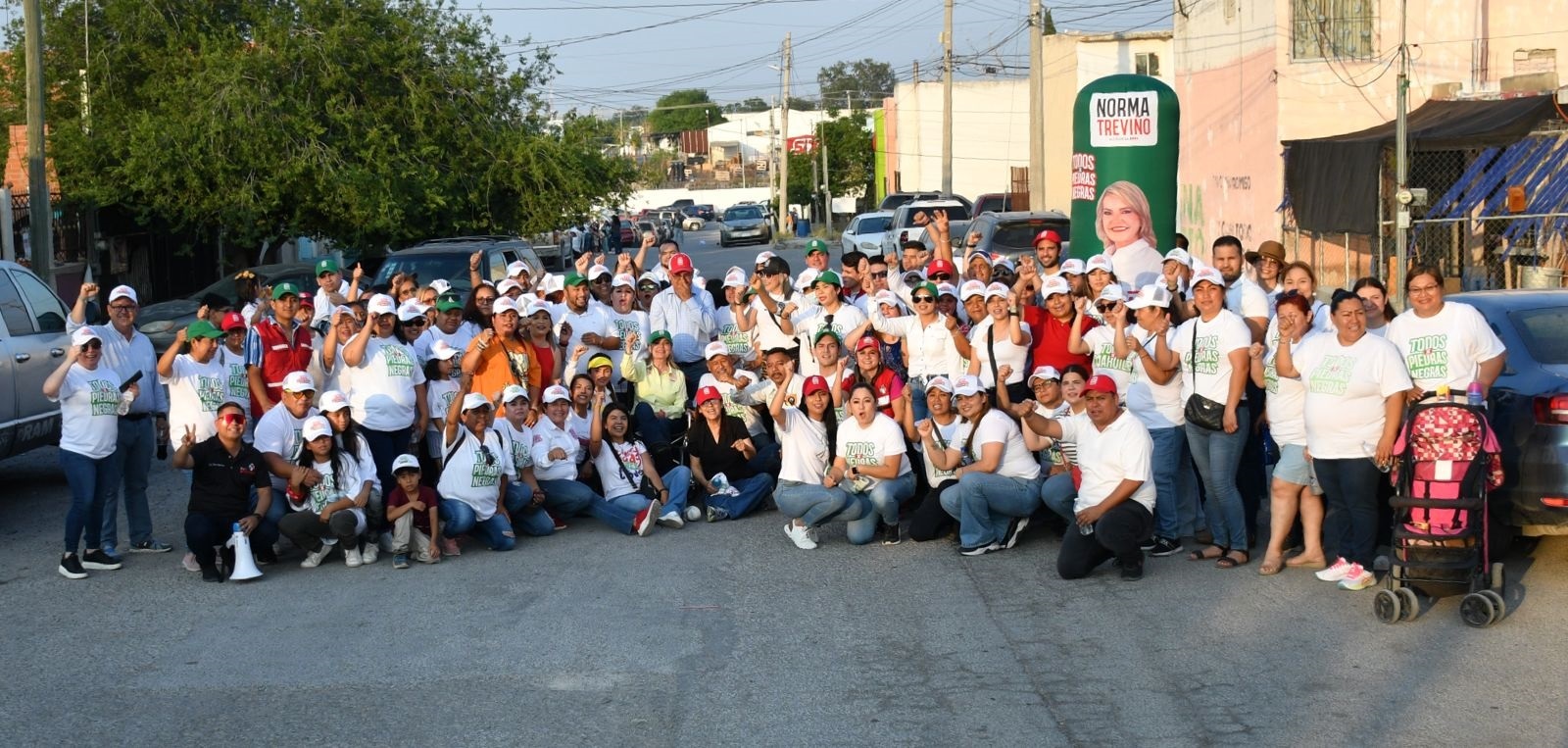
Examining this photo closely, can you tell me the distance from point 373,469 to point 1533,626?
22.3 ft

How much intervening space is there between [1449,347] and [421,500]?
20.2ft

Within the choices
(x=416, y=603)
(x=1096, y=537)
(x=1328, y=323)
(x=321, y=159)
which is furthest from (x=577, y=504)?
(x=321, y=159)

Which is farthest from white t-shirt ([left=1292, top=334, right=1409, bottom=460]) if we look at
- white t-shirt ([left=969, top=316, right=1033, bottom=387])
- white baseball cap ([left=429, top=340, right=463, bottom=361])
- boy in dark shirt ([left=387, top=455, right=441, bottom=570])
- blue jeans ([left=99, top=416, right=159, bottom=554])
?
blue jeans ([left=99, top=416, right=159, bottom=554])

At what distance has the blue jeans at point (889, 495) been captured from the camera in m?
10.4

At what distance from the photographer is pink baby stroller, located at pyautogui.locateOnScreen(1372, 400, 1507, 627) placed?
782cm

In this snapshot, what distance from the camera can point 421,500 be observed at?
10203mm

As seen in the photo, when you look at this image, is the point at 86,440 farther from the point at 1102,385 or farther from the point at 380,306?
the point at 1102,385

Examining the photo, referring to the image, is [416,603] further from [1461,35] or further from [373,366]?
[1461,35]

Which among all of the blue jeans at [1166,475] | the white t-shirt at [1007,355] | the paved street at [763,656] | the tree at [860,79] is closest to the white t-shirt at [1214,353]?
the blue jeans at [1166,475]

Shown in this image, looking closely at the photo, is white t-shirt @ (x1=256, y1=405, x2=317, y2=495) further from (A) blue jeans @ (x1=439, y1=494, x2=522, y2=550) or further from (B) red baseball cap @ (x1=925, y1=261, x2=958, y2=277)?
(B) red baseball cap @ (x1=925, y1=261, x2=958, y2=277)

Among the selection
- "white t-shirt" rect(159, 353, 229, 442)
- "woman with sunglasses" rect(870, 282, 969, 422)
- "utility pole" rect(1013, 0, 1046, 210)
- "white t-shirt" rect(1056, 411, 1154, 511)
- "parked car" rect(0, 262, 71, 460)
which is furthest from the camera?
"utility pole" rect(1013, 0, 1046, 210)

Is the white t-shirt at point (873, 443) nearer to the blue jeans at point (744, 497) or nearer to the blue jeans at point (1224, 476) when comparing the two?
the blue jeans at point (744, 497)

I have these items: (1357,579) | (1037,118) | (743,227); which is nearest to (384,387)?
(1357,579)

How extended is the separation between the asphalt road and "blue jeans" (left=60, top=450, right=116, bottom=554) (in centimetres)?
32
